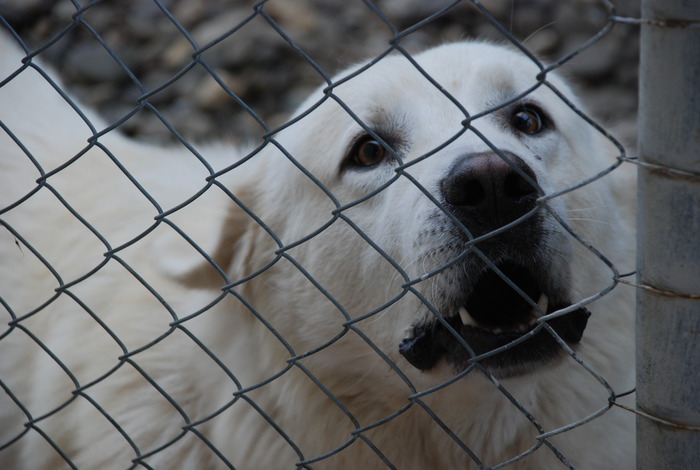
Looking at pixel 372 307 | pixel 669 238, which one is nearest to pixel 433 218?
pixel 372 307

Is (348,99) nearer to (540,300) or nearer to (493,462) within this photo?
(540,300)

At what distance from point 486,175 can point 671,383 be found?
0.62 meters

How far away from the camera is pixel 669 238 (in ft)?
4.94

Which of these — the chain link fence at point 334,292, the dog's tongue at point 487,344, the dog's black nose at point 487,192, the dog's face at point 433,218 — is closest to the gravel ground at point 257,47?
the chain link fence at point 334,292

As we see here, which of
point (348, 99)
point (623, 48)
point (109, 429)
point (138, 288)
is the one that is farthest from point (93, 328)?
point (623, 48)

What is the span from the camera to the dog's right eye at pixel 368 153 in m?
2.58

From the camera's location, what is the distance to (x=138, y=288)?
3.14m

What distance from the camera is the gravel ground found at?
18.9 feet

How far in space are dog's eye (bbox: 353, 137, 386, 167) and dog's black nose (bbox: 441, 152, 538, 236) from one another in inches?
24.7

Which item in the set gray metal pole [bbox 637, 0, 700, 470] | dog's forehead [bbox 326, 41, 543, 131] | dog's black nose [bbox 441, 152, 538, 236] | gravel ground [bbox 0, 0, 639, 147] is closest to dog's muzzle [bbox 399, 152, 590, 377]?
dog's black nose [bbox 441, 152, 538, 236]

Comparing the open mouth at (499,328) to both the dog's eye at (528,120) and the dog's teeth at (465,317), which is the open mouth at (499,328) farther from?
the dog's eye at (528,120)

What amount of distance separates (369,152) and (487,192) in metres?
0.75

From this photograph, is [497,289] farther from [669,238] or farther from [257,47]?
[257,47]

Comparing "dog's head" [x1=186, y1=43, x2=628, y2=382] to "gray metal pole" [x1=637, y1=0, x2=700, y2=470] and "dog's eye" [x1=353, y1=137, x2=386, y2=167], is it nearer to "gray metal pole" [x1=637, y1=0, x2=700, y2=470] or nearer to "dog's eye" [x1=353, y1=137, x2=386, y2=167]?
"dog's eye" [x1=353, y1=137, x2=386, y2=167]
